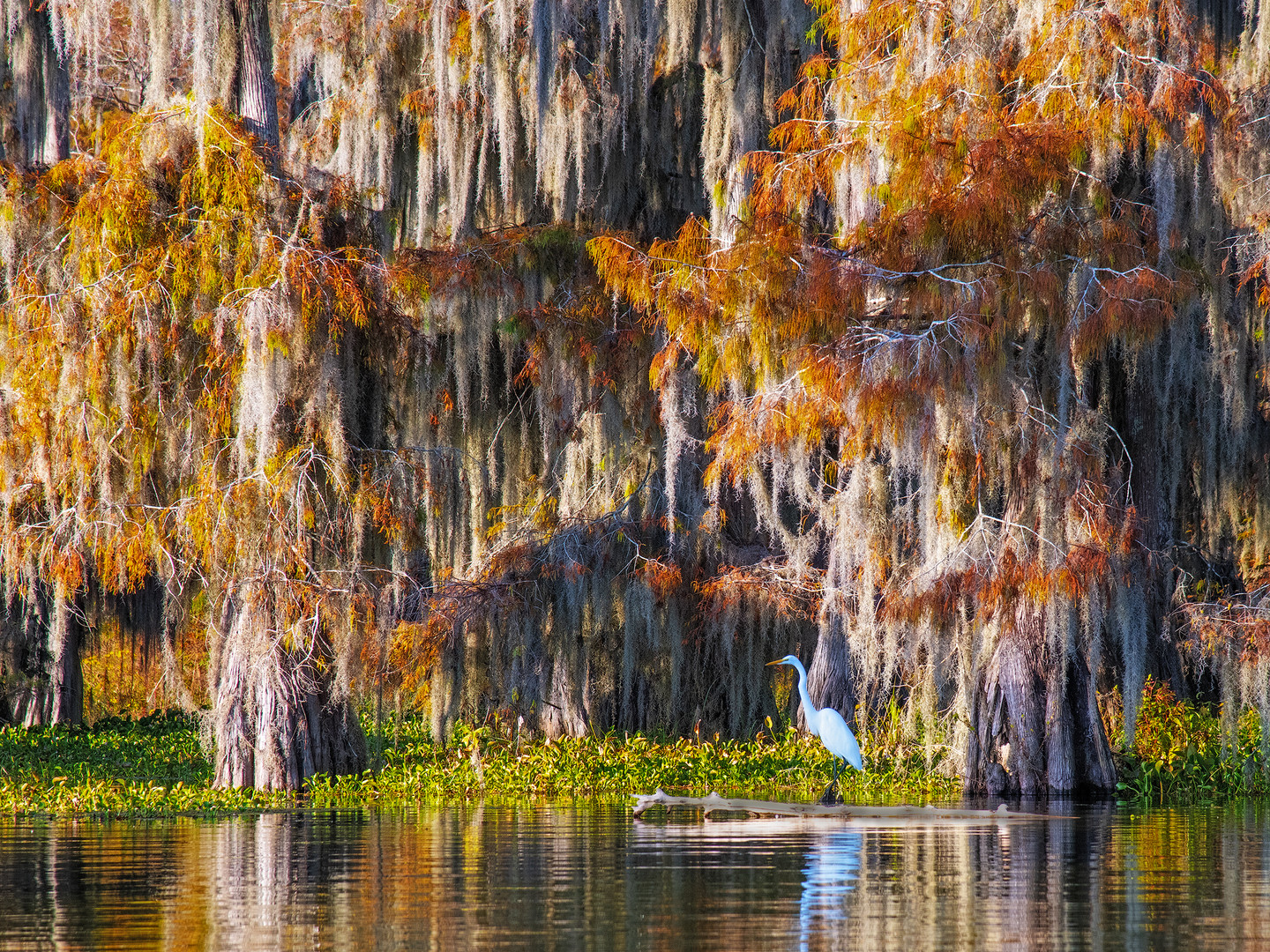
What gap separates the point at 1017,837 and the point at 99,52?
56.3 ft

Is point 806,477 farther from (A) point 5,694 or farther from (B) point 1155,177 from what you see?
(A) point 5,694

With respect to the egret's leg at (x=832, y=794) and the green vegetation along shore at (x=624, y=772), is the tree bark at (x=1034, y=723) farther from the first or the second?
the egret's leg at (x=832, y=794)

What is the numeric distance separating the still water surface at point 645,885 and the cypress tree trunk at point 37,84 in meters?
9.84

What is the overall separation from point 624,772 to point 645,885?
7128mm

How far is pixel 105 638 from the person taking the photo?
2828 cm

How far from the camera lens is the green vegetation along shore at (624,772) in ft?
41.5

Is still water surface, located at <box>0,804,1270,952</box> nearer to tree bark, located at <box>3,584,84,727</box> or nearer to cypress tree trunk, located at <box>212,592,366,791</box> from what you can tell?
cypress tree trunk, located at <box>212,592,366,791</box>

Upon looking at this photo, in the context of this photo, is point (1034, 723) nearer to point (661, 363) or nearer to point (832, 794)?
point (832, 794)

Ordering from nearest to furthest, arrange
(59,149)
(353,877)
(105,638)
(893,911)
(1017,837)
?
(893,911) < (353,877) < (1017,837) < (59,149) < (105,638)

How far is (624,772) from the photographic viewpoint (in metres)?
14.1

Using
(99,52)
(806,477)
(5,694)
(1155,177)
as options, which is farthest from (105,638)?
(1155,177)

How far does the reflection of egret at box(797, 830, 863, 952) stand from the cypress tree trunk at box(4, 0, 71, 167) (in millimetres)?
12130

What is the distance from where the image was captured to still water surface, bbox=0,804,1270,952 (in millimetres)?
5637

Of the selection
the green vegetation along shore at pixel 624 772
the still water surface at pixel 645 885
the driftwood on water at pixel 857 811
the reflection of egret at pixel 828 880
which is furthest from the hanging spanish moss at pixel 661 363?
the reflection of egret at pixel 828 880
